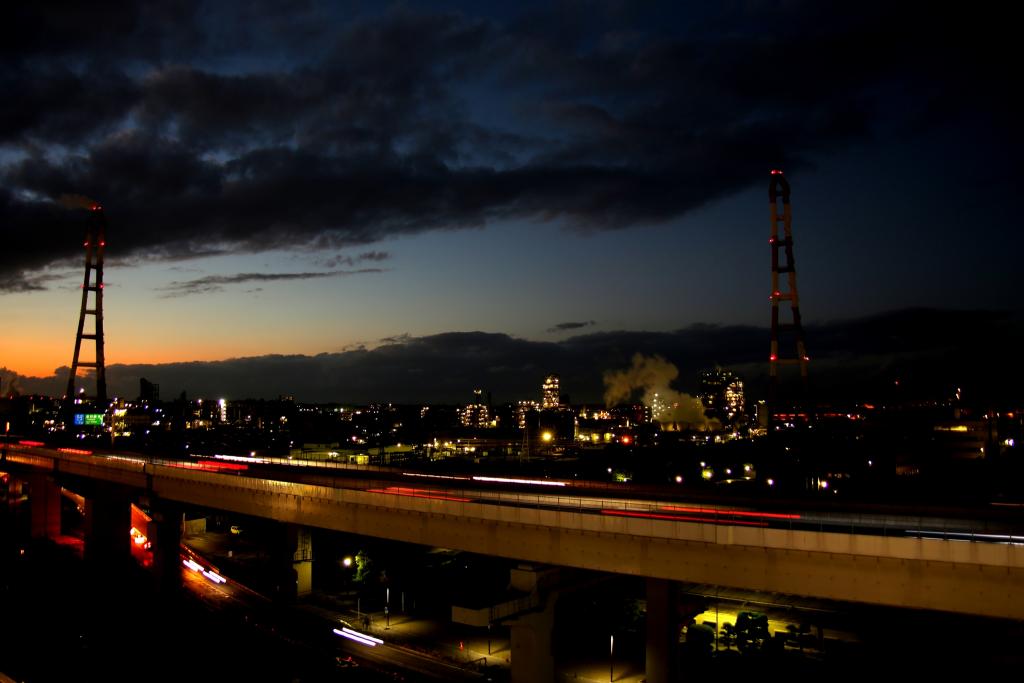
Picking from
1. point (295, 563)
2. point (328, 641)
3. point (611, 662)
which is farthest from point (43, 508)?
point (611, 662)

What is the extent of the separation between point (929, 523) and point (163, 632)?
3815 cm

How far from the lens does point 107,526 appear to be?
6469 cm

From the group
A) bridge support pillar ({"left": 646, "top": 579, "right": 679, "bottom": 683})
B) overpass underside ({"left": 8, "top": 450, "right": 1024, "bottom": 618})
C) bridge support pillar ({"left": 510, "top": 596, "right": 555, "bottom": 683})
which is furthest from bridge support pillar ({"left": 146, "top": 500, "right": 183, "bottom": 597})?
bridge support pillar ({"left": 646, "top": 579, "right": 679, "bottom": 683})

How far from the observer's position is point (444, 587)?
5003 centimetres

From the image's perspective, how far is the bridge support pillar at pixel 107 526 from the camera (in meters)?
64.2

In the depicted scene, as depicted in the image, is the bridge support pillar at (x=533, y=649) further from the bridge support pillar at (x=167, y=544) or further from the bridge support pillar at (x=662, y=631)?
the bridge support pillar at (x=167, y=544)

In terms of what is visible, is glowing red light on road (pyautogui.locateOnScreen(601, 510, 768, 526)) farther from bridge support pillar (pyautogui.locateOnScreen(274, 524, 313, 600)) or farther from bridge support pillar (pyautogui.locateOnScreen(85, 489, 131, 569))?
bridge support pillar (pyautogui.locateOnScreen(85, 489, 131, 569))

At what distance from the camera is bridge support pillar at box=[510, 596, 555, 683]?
32094 millimetres

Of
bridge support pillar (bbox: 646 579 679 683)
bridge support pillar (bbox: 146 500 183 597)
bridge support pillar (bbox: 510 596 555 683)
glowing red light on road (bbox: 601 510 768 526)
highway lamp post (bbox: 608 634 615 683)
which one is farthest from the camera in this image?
bridge support pillar (bbox: 146 500 183 597)

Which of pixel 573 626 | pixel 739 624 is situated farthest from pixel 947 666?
pixel 573 626

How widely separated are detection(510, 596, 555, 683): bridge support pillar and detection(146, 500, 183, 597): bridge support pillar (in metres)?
30.5

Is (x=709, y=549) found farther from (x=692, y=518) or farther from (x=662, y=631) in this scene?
(x=662, y=631)

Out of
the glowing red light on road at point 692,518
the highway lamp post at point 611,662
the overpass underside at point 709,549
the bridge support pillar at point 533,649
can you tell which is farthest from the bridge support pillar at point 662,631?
the highway lamp post at point 611,662

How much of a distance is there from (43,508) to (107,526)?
16643 mm
